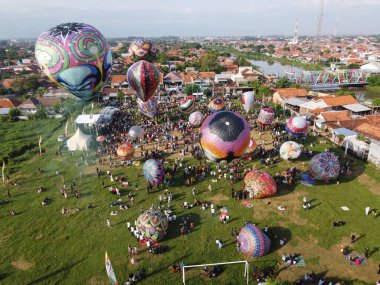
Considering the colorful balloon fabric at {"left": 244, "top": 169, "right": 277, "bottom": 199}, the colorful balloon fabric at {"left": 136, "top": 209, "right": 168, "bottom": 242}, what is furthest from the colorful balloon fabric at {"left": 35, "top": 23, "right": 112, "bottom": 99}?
the colorful balloon fabric at {"left": 244, "top": 169, "right": 277, "bottom": 199}

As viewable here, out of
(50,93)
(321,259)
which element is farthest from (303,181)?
(50,93)

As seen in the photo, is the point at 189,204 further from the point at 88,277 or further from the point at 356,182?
the point at 356,182

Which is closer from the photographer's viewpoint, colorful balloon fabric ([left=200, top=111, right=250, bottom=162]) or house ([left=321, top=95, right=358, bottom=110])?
colorful balloon fabric ([left=200, top=111, right=250, bottom=162])

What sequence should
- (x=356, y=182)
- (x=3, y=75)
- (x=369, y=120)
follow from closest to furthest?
1. (x=356, y=182)
2. (x=369, y=120)
3. (x=3, y=75)

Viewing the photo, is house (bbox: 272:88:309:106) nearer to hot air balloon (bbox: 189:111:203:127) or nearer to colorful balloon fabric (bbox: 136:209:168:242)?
hot air balloon (bbox: 189:111:203:127)

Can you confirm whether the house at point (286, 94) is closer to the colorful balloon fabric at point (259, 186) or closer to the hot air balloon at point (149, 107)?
the hot air balloon at point (149, 107)

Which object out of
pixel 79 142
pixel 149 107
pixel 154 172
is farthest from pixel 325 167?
pixel 79 142

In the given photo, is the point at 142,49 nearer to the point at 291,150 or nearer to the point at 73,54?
the point at 73,54
